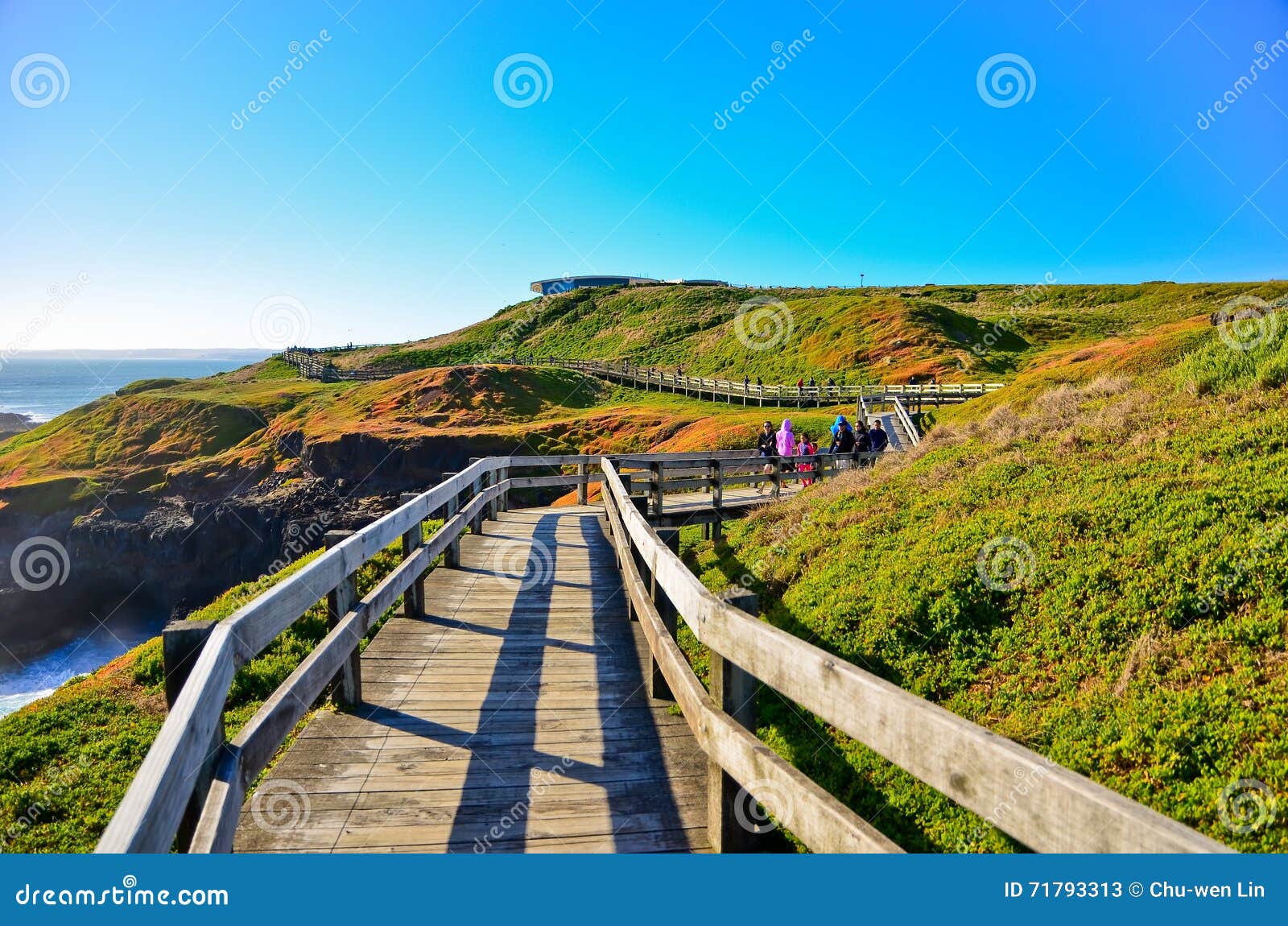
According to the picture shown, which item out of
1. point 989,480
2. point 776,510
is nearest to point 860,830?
point 989,480

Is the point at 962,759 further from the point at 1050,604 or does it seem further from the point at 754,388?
the point at 754,388

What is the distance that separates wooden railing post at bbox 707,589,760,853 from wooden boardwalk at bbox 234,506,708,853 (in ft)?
0.85

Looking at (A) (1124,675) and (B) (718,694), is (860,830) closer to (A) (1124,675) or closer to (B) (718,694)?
(B) (718,694)

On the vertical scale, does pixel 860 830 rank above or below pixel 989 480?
below

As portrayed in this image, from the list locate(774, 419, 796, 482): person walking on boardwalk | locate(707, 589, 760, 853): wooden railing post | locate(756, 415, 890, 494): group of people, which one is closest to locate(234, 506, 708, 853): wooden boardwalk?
locate(707, 589, 760, 853): wooden railing post

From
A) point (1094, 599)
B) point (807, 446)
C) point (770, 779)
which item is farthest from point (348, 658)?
point (807, 446)

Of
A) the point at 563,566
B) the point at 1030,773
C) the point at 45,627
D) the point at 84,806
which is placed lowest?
the point at 45,627

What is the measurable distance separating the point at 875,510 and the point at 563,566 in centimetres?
394

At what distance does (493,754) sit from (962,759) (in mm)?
2976

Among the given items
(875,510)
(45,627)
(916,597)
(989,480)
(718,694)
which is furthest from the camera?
(45,627)

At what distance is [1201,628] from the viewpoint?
425 cm

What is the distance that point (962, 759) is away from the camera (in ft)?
6.23

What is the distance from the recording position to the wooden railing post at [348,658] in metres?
4.52

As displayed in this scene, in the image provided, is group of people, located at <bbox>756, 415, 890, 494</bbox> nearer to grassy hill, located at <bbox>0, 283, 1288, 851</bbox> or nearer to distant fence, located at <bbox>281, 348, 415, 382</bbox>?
grassy hill, located at <bbox>0, 283, 1288, 851</bbox>
